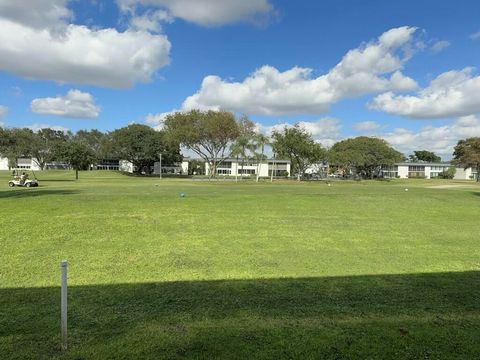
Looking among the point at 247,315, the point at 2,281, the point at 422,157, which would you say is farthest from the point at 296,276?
the point at 422,157

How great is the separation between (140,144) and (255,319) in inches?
3435

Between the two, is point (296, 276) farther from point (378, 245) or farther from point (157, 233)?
point (157, 233)

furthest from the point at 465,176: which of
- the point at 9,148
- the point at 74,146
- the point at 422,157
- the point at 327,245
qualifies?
the point at 327,245

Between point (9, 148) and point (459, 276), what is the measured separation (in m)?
108

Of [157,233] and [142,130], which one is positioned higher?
[142,130]

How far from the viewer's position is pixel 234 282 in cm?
860

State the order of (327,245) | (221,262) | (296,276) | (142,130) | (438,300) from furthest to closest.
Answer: (142,130), (327,245), (221,262), (296,276), (438,300)

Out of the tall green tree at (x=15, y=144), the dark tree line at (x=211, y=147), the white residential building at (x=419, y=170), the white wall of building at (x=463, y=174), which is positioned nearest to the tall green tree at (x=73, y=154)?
the dark tree line at (x=211, y=147)

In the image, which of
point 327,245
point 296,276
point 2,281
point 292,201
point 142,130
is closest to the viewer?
point 2,281

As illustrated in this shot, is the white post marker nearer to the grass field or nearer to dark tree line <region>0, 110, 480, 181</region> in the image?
the grass field

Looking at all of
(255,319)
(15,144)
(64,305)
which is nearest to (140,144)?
(15,144)

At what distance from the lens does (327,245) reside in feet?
40.1

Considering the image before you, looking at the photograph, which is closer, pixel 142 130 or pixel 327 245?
pixel 327 245

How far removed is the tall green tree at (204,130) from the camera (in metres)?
73.0
